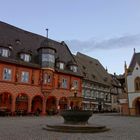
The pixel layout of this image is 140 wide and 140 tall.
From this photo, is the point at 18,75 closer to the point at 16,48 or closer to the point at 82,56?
the point at 16,48

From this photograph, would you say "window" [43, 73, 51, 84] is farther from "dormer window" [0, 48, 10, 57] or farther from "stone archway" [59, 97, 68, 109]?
"dormer window" [0, 48, 10, 57]

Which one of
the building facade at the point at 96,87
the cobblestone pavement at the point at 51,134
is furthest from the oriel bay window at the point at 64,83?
the cobblestone pavement at the point at 51,134

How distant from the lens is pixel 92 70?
6775 cm

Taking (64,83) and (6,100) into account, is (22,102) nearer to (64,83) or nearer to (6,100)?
(6,100)

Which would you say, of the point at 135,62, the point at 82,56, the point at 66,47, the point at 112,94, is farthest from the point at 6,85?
the point at 112,94

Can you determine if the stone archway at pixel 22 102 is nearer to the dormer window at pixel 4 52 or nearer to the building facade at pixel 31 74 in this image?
the building facade at pixel 31 74

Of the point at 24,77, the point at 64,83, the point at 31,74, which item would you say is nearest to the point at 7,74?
the point at 24,77

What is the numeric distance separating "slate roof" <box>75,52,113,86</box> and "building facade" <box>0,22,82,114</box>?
10766 millimetres

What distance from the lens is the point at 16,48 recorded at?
4356 centimetres

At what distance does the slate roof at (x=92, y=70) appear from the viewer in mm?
63309

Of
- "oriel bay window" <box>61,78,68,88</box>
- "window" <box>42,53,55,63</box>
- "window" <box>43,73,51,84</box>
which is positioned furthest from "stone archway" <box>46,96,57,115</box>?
"window" <box>42,53,55,63</box>

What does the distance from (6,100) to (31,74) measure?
6.28 m

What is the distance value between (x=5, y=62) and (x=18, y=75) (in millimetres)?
3276

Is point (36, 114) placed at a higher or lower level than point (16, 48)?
lower
